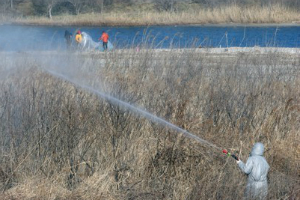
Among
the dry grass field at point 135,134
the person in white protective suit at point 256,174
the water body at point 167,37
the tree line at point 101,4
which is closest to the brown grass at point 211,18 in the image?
the water body at point 167,37

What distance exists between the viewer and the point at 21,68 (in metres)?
10.5

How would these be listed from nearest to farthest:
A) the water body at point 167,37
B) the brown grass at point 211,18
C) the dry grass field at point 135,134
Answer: the dry grass field at point 135,134, the water body at point 167,37, the brown grass at point 211,18

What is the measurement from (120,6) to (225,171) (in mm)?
54603

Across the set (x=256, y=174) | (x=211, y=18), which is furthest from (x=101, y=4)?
(x=256, y=174)

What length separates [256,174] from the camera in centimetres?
746

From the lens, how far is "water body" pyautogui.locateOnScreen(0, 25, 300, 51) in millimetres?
15336

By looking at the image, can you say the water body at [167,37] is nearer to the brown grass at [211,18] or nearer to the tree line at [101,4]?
the brown grass at [211,18]

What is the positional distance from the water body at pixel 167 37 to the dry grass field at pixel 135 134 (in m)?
3.23

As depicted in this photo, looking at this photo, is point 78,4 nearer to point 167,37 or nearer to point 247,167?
point 167,37

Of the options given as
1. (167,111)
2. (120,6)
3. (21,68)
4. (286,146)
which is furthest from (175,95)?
(120,6)

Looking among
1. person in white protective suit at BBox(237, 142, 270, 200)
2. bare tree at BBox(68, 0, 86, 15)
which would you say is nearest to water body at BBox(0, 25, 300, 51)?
person in white protective suit at BBox(237, 142, 270, 200)

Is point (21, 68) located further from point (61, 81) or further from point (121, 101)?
point (121, 101)

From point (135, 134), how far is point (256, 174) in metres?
2.23

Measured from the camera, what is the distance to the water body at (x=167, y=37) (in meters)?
15.3
